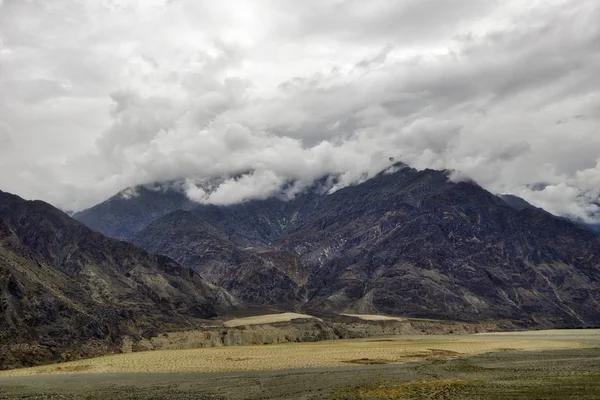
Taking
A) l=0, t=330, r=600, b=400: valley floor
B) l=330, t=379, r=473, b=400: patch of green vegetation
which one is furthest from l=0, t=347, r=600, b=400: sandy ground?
l=0, t=330, r=600, b=400: valley floor

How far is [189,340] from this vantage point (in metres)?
144

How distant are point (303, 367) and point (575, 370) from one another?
42.0m

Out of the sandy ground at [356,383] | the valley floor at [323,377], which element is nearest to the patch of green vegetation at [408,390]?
the sandy ground at [356,383]

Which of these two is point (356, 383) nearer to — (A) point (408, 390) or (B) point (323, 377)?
(B) point (323, 377)

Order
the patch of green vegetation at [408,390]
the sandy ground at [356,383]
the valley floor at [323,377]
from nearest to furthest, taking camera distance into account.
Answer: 1. the patch of green vegetation at [408,390]
2. the sandy ground at [356,383]
3. the valley floor at [323,377]

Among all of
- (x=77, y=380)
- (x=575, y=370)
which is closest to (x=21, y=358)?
(x=77, y=380)

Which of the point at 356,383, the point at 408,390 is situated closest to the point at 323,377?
the point at 356,383

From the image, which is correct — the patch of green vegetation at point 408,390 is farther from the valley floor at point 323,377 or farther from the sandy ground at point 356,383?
the valley floor at point 323,377

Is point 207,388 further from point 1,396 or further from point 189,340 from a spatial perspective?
Result: point 189,340

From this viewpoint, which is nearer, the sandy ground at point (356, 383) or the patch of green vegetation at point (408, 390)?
the patch of green vegetation at point (408, 390)

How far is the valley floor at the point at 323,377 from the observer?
57844 millimetres

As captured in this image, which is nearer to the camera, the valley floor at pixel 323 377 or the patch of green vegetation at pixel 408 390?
the patch of green vegetation at pixel 408 390

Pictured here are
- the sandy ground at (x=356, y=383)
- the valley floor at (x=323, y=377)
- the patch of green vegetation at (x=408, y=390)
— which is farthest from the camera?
the valley floor at (x=323, y=377)

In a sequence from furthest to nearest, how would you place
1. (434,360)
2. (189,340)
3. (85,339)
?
(189,340) → (85,339) → (434,360)
